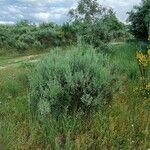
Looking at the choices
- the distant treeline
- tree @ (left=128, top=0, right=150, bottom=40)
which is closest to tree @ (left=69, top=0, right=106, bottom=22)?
the distant treeline

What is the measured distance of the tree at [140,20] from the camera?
17000mm

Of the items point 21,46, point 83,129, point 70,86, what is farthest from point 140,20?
point 21,46

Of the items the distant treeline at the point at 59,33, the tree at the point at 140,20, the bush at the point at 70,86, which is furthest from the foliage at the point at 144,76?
Answer: the distant treeline at the point at 59,33

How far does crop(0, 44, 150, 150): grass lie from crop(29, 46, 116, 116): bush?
0.22 metres

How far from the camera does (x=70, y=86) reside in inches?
325

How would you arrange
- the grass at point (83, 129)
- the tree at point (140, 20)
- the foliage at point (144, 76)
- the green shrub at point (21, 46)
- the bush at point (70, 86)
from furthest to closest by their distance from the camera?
the green shrub at point (21, 46)
the tree at point (140, 20)
the foliage at point (144, 76)
the bush at point (70, 86)
the grass at point (83, 129)

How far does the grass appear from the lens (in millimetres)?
6988

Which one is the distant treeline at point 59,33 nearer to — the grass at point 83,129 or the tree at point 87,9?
the tree at point 87,9

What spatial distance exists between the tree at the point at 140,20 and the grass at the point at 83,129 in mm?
8700

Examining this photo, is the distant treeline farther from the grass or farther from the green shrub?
the grass

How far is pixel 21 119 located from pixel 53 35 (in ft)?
80.1

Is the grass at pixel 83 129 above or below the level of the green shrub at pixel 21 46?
above

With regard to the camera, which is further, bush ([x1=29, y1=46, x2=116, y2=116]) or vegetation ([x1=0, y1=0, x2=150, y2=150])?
bush ([x1=29, y1=46, x2=116, y2=116])

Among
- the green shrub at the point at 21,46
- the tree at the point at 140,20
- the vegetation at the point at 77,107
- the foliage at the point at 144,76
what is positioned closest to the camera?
the vegetation at the point at 77,107
